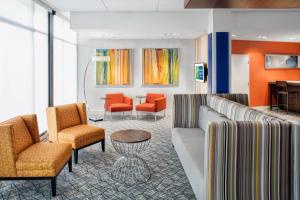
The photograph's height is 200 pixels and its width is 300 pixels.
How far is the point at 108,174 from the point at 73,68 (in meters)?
5.00

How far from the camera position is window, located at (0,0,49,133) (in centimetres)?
381

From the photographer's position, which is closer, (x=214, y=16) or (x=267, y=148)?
(x=267, y=148)

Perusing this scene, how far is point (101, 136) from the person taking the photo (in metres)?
4.02

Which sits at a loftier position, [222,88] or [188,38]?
[188,38]

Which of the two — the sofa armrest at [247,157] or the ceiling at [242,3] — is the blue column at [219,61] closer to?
the ceiling at [242,3]

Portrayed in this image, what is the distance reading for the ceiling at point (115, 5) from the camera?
4.98 meters

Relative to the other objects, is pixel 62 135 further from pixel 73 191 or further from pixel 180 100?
pixel 180 100

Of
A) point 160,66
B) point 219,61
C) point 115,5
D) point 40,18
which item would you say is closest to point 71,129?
point 40,18

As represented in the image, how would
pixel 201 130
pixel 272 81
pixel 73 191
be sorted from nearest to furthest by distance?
pixel 73 191, pixel 201 130, pixel 272 81

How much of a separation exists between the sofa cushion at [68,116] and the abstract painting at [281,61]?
6979 millimetres

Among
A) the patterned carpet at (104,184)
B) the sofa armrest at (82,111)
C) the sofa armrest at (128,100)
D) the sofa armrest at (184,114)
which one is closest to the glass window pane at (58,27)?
the sofa armrest at (128,100)

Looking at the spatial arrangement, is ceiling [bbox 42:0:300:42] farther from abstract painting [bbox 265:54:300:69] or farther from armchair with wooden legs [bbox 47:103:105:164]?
abstract painting [bbox 265:54:300:69]

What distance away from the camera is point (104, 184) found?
293cm

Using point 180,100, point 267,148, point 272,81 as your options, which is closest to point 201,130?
point 180,100
